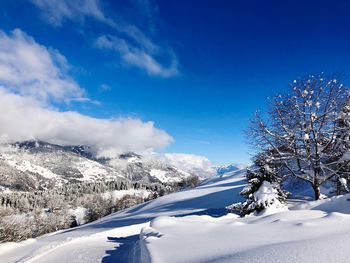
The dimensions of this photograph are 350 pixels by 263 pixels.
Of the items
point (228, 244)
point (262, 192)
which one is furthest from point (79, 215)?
point (228, 244)

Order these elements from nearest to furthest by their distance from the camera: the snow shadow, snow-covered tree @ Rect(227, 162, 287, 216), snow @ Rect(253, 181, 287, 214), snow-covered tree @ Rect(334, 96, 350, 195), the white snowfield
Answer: the white snowfield → the snow shadow → snow-covered tree @ Rect(334, 96, 350, 195) → snow @ Rect(253, 181, 287, 214) → snow-covered tree @ Rect(227, 162, 287, 216)

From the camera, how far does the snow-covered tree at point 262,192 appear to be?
17.5 m

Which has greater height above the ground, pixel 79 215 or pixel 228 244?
pixel 79 215

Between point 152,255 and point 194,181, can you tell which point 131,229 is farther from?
point 194,181

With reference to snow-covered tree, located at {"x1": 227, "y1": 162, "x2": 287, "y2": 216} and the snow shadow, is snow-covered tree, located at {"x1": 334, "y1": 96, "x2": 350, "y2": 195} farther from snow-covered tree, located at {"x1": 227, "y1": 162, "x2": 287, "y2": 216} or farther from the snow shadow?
the snow shadow

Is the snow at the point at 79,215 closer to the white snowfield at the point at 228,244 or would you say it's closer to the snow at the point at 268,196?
the snow at the point at 268,196

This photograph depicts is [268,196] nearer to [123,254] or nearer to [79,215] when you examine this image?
[123,254]

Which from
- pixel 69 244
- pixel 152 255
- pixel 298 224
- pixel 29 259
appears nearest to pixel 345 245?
pixel 298 224

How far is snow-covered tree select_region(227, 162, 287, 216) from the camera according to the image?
1755 cm

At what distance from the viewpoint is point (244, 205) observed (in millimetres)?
18422

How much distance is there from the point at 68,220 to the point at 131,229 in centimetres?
6865

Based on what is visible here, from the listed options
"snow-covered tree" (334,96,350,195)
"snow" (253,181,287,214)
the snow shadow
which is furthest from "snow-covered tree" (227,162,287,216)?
the snow shadow

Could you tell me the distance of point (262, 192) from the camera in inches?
706

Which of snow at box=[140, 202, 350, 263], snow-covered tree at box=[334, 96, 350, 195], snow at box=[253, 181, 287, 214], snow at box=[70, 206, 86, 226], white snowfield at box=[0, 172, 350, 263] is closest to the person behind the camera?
snow at box=[140, 202, 350, 263]
